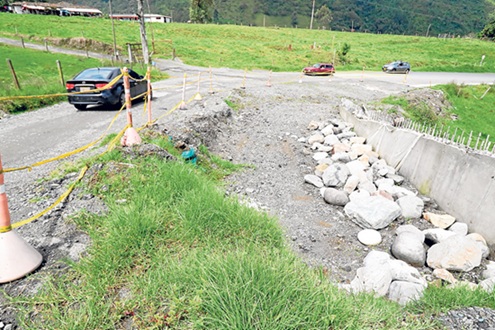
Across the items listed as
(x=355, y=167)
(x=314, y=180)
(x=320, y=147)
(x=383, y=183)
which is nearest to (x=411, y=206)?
(x=383, y=183)

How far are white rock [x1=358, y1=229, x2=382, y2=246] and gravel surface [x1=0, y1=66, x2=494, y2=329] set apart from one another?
0.13 m

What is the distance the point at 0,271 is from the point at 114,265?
1063mm

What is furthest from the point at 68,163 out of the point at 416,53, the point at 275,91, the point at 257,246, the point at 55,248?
the point at 416,53

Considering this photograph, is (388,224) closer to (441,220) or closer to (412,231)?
(412,231)

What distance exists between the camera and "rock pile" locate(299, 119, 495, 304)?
14.6 feet

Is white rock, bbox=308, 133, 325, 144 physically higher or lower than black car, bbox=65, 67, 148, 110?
lower

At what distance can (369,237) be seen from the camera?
6.05 metres

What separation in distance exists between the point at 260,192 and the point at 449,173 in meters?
4.62

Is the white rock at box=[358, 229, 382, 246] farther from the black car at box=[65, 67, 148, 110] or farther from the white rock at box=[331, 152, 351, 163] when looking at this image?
the black car at box=[65, 67, 148, 110]

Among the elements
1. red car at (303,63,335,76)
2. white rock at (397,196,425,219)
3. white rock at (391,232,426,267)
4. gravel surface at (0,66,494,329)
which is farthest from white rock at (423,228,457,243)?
red car at (303,63,335,76)

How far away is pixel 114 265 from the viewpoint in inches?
124

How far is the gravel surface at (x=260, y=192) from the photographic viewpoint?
3570mm

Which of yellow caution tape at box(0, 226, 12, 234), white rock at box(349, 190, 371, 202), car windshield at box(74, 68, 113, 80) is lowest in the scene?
white rock at box(349, 190, 371, 202)

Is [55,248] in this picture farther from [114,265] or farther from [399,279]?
[399,279]
